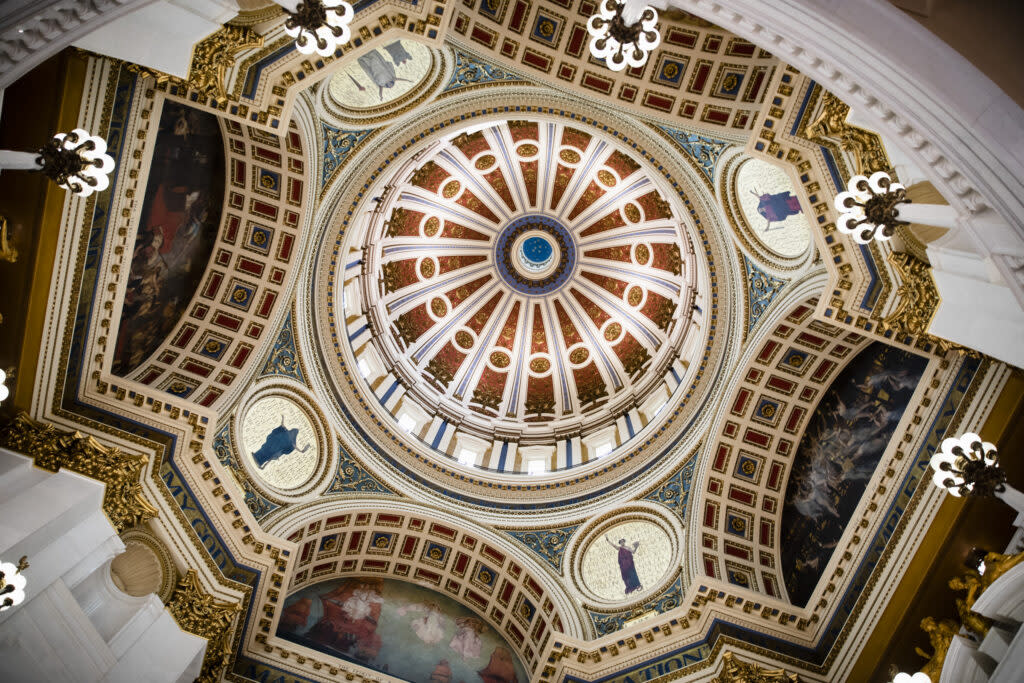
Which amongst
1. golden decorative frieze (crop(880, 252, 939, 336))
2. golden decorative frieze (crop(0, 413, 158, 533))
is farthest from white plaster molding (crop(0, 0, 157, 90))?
golden decorative frieze (crop(880, 252, 939, 336))

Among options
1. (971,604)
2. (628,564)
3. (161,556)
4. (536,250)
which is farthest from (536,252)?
(971,604)

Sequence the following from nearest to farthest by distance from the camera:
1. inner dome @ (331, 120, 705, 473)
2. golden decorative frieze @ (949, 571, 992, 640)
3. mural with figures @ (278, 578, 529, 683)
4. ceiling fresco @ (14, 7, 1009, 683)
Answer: golden decorative frieze @ (949, 571, 992, 640), ceiling fresco @ (14, 7, 1009, 683), mural with figures @ (278, 578, 529, 683), inner dome @ (331, 120, 705, 473)

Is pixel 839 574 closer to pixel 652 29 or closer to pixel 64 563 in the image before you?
pixel 652 29

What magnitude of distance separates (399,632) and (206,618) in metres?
5.81

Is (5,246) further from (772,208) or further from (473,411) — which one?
(473,411)

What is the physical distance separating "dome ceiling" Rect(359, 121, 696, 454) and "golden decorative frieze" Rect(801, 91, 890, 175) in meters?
9.92

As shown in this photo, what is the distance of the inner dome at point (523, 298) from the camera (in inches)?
809

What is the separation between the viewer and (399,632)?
57.8 feet

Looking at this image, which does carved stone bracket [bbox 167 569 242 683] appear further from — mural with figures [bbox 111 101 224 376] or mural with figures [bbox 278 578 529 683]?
mural with figures [bbox 111 101 224 376]

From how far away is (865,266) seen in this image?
11.5 m

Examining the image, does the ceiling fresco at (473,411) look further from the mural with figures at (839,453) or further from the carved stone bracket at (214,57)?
the carved stone bracket at (214,57)

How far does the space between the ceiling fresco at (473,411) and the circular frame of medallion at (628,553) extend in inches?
2.7

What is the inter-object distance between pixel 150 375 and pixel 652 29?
11986 millimetres

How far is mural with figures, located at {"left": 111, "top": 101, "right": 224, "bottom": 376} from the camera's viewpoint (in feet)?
42.4
